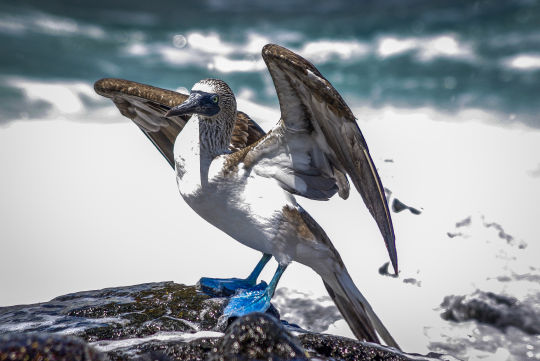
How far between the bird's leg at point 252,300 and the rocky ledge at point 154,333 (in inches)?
4.0

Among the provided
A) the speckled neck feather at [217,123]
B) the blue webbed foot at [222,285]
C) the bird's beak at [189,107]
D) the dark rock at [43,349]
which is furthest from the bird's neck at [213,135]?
the dark rock at [43,349]

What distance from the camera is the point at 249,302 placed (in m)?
3.45

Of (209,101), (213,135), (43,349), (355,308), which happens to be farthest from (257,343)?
(209,101)

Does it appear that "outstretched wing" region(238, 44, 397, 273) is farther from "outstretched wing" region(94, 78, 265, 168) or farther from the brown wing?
"outstretched wing" region(94, 78, 265, 168)

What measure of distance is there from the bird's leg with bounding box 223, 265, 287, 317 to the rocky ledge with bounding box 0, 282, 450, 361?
10 centimetres

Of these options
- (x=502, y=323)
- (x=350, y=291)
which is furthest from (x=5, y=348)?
(x=502, y=323)

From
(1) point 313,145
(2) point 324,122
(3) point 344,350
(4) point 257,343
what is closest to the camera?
(4) point 257,343

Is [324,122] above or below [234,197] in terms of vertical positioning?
above

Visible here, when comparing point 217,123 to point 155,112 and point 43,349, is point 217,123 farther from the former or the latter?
point 43,349

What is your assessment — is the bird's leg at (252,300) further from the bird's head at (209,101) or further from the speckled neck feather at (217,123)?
the bird's head at (209,101)

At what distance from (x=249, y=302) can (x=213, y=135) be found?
1.26 meters

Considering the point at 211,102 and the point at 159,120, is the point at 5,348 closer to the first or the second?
the point at 211,102

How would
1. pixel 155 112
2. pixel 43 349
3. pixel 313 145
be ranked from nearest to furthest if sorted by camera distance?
pixel 43 349 < pixel 313 145 < pixel 155 112

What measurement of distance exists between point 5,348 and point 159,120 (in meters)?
2.99
